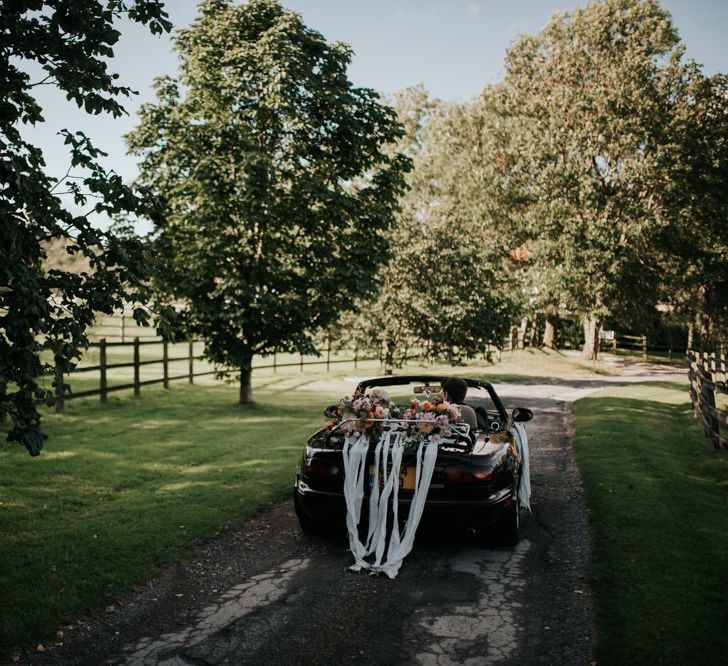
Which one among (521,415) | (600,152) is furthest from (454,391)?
(600,152)

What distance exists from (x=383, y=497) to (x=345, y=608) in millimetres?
1170

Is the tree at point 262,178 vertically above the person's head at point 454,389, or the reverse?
the tree at point 262,178

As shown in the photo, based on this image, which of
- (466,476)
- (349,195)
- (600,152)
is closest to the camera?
(466,476)

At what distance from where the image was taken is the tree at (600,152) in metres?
28.8

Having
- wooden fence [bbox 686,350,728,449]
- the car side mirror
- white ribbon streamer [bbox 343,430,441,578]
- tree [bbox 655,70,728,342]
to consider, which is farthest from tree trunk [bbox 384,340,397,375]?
white ribbon streamer [bbox 343,430,441,578]

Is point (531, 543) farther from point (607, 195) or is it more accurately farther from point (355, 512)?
point (607, 195)

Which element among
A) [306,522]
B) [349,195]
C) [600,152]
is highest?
[600,152]

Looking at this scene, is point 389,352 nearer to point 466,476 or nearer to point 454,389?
point 454,389

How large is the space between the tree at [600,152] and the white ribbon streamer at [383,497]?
24.5 metres

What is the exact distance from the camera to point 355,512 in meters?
6.16

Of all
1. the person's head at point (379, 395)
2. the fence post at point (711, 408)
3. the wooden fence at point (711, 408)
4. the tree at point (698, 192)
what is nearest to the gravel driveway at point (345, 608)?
the person's head at point (379, 395)

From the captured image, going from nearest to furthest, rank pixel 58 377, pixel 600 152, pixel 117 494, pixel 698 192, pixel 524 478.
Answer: pixel 58 377, pixel 524 478, pixel 117 494, pixel 698 192, pixel 600 152

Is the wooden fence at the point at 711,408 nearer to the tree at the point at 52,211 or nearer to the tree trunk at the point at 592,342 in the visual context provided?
the tree at the point at 52,211

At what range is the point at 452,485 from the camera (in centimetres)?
607
